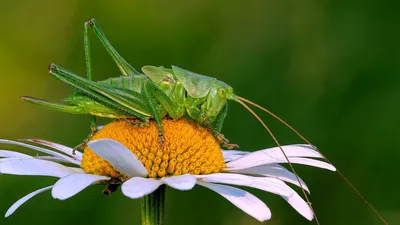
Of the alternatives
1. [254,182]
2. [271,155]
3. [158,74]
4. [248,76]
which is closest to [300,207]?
[254,182]

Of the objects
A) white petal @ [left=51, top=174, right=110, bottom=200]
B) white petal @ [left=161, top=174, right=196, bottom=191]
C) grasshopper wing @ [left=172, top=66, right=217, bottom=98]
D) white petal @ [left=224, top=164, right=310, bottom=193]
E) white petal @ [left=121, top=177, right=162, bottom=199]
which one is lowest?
white petal @ [left=224, top=164, right=310, bottom=193]

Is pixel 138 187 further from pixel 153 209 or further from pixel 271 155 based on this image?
pixel 271 155

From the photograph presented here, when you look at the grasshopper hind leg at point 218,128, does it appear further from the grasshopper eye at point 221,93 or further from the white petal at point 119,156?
the white petal at point 119,156

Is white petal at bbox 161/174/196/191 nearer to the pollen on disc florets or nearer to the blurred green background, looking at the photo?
the pollen on disc florets

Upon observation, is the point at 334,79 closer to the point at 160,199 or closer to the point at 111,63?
the point at 111,63

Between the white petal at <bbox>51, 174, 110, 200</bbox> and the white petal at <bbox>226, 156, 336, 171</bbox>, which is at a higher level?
the white petal at <bbox>51, 174, 110, 200</bbox>

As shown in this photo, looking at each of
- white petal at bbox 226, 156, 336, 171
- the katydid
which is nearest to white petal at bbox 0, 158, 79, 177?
the katydid
